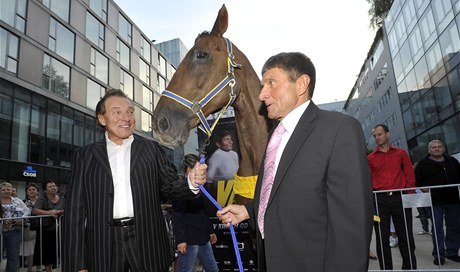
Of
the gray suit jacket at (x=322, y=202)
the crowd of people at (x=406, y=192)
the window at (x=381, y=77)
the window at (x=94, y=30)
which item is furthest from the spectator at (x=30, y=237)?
the window at (x=381, y=77)

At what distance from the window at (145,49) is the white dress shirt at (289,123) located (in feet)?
115

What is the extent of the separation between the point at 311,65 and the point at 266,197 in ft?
2.70

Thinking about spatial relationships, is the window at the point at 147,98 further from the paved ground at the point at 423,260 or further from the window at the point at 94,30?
the paved ground at the point at 423,260

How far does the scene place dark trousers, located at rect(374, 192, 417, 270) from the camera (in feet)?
17.7

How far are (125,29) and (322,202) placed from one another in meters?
33.1

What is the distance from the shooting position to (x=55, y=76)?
21609 millimetres

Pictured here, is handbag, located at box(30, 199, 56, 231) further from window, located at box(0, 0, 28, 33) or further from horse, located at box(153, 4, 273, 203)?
window, located at box(0, 0, 28, 33)

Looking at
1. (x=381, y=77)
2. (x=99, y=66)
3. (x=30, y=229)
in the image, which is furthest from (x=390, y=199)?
(x=381, y=77)

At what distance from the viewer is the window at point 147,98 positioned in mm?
33719

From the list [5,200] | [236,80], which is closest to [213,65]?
[236,80]

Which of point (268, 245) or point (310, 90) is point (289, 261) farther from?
point (310, 90)

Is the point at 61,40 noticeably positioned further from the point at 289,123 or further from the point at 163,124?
the point at 289,123

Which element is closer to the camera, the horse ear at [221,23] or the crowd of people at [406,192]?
the horse ear at [221,23]

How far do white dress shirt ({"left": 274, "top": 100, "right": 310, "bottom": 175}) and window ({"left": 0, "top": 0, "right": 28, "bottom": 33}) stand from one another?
20.8 m
